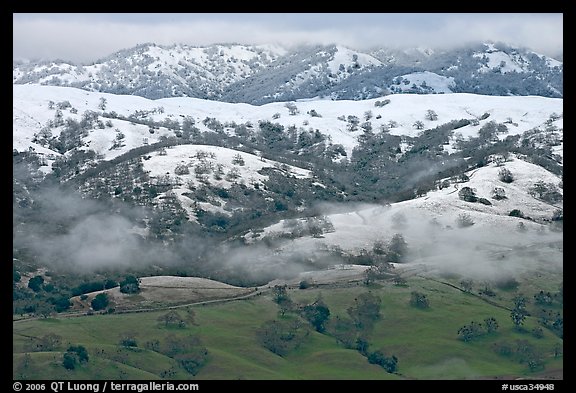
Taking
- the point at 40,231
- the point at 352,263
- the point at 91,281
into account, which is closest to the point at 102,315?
the point at 91,281

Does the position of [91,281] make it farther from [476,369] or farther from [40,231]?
[476,369]

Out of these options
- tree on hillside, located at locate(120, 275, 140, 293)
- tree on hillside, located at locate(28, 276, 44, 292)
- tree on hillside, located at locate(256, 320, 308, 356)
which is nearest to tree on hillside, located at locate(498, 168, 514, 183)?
tree on hillside, located at locate(256, 320, 308, 356)

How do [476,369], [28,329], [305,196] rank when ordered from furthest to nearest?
[305,196] → [28,329] → [476,369]

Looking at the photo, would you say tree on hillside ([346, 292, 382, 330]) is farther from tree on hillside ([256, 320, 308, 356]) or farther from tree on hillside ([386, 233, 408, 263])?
tree on hillside ([386, 233, 408, 263])

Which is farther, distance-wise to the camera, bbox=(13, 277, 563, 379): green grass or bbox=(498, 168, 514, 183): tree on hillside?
bbox=(498, 168, 514, 183): tree on hillside

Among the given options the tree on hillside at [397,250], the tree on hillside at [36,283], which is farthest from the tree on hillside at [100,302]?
the tree on hillside at [397,250]

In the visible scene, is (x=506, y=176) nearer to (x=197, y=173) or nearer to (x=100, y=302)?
(x=197, y=173)

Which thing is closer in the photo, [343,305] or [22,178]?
[343,305]

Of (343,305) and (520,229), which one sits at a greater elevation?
(520,229)

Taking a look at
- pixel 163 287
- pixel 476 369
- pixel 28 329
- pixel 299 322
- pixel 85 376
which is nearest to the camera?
pixel 85 376
